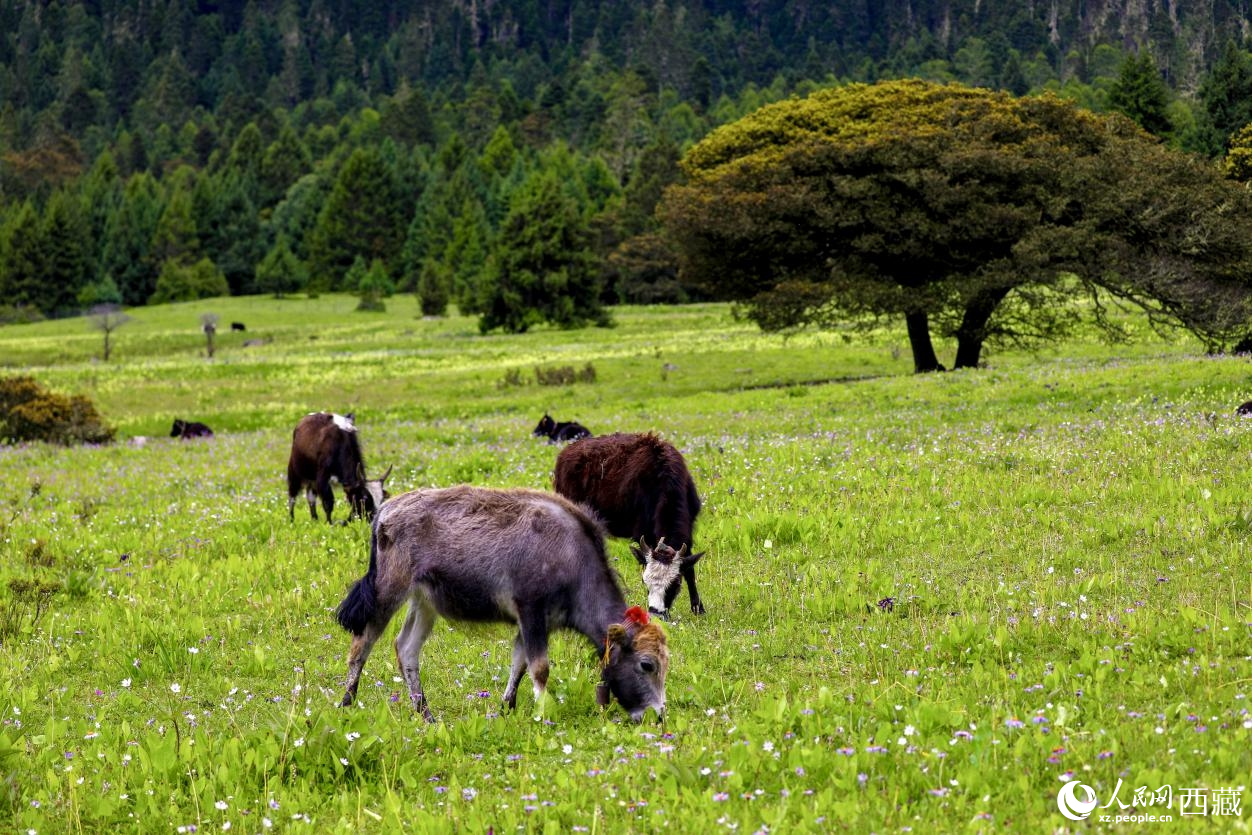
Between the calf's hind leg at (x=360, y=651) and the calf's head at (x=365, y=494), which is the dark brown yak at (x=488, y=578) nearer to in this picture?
the calf's hind leg at (x=360, y=651)

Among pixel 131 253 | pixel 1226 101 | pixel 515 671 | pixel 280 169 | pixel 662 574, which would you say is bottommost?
pixel 515 671

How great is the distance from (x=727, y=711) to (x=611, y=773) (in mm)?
1734

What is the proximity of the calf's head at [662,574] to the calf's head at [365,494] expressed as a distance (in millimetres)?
8040

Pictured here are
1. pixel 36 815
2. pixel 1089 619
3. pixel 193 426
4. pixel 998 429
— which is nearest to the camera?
pixel 36 815

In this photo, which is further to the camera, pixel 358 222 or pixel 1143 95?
pixel 358 222

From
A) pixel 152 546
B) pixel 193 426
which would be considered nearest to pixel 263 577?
pixel 152 546

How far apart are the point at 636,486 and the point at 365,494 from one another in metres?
6.74

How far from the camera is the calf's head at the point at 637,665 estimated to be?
8094 mm

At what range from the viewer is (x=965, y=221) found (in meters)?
34.6

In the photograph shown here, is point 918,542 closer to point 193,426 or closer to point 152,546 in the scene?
point 152,546

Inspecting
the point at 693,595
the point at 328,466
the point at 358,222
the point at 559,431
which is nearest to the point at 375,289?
the point at 358,222

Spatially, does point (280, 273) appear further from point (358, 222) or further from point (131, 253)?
point (131, 253)

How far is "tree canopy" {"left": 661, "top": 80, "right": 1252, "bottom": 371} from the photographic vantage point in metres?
32.7

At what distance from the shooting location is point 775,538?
1447 cm
